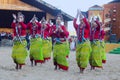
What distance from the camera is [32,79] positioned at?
11.5 m

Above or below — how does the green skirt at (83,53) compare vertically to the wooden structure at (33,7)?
below

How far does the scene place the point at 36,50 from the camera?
16078 mm

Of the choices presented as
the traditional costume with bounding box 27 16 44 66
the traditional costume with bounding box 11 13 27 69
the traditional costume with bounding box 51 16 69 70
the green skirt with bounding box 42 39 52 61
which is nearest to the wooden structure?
the green skirt with bounding box 42 39 52 61

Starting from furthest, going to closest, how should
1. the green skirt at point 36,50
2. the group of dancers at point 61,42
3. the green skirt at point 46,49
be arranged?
the green skirt at point 46,49 → the green skirt at point 36,50 → the group of dancers at point 61,42

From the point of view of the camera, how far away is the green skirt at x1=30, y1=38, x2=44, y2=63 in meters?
16.1

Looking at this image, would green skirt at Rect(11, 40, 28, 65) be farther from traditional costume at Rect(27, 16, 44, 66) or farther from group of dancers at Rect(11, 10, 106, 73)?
traditional costume at Rect(27, 16, 44, 66)

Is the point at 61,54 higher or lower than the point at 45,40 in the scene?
lower

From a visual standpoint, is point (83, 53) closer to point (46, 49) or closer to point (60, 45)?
point (60, 45)

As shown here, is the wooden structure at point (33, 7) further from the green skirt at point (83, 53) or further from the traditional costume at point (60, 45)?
the green skirt at point (83, 53)

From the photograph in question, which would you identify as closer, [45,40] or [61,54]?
[61,54]

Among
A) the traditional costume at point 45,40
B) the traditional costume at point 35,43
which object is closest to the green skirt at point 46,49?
the traditional costume at point 45,40

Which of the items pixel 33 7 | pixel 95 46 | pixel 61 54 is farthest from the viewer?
pixel 33 7

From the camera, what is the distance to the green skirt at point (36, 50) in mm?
16062

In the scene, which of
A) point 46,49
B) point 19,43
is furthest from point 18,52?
point 46,49
